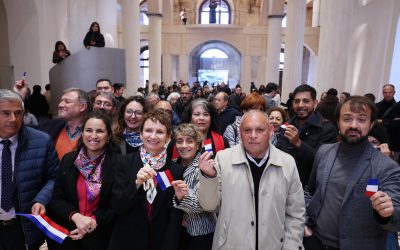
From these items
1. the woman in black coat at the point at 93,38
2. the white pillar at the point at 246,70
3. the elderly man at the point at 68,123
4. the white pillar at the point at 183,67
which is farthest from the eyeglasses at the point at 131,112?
the white pillar at the point at 246,70

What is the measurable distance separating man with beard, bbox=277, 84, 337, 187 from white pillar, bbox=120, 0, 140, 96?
10003 mm

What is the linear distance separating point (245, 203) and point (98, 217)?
48.9 inches

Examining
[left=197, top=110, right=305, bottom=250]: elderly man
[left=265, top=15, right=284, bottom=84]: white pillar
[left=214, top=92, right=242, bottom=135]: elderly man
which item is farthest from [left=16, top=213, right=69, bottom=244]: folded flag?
[left=265, top=15, right=284, bottom=84]: white pillar

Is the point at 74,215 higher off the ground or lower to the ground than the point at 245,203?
lower

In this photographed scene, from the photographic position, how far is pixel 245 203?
7.36ft

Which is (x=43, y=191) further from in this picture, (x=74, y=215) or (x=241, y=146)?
(x=241, y=146)

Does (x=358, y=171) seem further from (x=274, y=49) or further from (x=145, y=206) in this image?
(x=274, y=49)

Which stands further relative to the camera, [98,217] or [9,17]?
[9,17]

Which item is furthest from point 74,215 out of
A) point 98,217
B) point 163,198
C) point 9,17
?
point 9,17

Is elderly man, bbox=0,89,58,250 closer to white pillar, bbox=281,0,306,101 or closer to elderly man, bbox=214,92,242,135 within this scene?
elderly man, bbox=214,92,242,135

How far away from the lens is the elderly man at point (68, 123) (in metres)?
3.21

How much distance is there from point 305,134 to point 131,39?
35.2ft

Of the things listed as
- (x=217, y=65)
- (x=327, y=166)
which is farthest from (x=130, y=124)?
(x=217, y=65)

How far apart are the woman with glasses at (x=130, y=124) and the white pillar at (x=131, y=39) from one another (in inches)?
358
